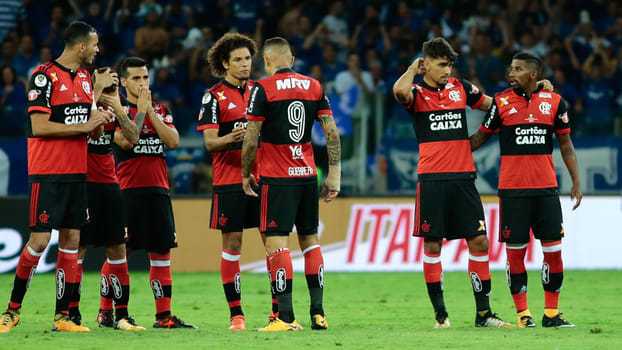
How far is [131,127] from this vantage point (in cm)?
874

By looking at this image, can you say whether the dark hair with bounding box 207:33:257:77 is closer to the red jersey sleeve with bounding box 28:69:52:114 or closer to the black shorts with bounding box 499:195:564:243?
the red jersey sleeve with bounding box 28:69:52:114

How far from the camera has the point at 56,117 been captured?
27.3 ft

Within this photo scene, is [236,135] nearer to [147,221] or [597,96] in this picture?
[147,221]

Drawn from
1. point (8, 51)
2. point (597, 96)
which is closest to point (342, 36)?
point (597, 96)

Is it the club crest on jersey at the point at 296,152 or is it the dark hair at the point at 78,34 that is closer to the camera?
the dark hair at the point at 78,34

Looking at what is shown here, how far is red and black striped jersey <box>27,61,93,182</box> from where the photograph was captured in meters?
8.20

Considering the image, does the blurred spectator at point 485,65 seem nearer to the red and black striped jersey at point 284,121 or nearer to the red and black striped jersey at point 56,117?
the red and black striped jersey at point 284,121

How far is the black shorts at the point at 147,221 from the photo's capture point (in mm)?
9148

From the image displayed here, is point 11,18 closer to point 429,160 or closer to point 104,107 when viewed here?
point 104,107

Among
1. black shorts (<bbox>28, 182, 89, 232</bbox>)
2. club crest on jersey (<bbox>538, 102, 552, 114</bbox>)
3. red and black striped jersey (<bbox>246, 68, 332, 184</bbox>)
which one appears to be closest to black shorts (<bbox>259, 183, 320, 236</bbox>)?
red and black striped jersey (<bbox>246, 68, 332, 184</bbox>)

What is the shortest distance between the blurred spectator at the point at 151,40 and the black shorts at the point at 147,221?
1068cm

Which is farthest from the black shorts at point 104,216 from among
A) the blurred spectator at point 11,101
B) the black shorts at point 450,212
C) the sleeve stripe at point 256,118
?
the blurred spectator at point 11,101

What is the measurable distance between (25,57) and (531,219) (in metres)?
13.5

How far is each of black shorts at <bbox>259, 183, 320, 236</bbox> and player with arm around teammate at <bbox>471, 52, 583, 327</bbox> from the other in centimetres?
175
